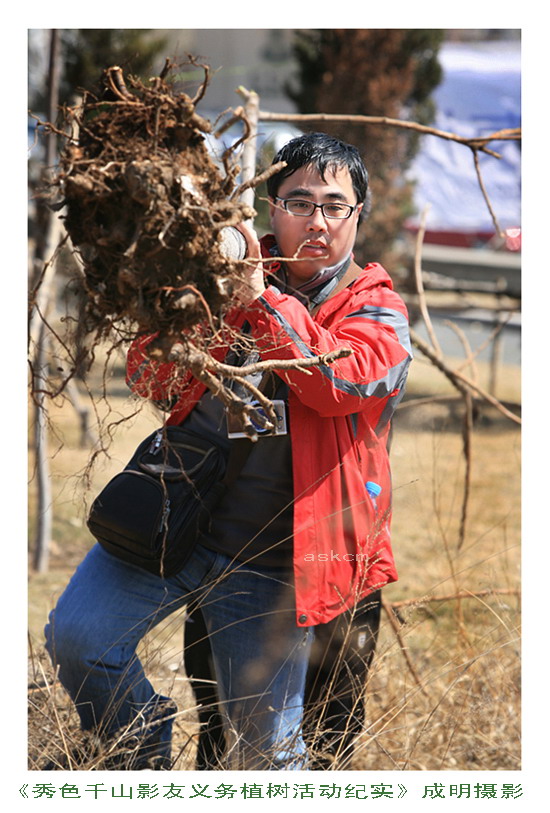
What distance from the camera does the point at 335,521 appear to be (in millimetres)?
1941

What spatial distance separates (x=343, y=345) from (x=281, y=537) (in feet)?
1.56

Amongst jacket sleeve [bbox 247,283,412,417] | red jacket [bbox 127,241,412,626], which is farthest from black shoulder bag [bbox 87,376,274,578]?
jacket sleeve [bbox 247,283,412,417]

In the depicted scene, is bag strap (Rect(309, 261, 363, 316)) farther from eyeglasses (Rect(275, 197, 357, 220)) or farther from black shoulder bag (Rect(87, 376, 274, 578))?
black shoulder bag (Rect(87, 376, 274, 578))

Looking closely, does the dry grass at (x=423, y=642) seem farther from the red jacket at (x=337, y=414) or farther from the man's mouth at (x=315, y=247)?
the man's mouth at (x=315, y=247)

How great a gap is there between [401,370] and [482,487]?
4120 mm

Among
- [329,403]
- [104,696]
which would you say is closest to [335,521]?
[329,403]

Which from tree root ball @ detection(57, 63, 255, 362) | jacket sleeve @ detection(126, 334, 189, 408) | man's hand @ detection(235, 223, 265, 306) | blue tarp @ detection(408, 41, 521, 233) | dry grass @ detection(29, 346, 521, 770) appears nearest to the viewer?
tree root ball @ detection(57, 63, 255, 362)

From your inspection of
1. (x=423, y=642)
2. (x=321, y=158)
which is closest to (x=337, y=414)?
(x=321, y=158)

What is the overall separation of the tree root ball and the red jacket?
0.14 m

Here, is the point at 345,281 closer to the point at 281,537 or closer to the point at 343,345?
the point at 343,345

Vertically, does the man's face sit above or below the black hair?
below

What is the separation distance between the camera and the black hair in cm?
198

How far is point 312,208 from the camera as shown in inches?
76.9

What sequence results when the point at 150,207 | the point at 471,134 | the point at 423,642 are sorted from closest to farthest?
the point at 150,207 → the point at 423,642 → the point at 471,134
